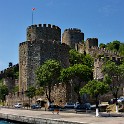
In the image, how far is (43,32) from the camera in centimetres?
6594

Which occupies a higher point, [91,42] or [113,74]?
[91,42]

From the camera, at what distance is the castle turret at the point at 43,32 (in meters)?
65.8

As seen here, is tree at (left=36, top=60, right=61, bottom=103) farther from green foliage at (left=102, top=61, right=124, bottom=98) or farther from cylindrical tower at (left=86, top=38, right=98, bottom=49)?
cylindrical tower at (left=86, top=38, right=98, bottom=49)


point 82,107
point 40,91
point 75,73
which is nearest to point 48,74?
point 75,73

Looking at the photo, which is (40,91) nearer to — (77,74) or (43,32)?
(77,74)

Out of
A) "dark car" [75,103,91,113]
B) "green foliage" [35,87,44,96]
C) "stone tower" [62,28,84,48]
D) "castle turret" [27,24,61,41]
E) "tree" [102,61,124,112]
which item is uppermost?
"stone tower" [62,28,84,48]

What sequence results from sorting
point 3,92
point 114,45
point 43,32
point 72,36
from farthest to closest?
point 72,36
point 114,45
point 3,92
point 43,32

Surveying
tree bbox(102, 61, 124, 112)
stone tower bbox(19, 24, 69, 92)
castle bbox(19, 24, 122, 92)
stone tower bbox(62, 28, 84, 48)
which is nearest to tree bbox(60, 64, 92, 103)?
tree bbox(102, 61, 124, 112)

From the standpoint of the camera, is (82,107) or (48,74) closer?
(82,107)

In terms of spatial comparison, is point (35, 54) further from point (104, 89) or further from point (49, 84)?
point (104, 89)

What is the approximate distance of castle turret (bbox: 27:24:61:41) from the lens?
6581 centimetres

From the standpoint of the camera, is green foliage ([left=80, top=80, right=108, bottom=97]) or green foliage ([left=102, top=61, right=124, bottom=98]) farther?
green foliage ([left=102, top=61, right=124, bottom=98])

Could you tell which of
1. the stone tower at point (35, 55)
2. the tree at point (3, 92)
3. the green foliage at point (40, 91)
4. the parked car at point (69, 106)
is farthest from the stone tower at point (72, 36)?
the parked car at point (69, 106)

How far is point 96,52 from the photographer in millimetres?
76375
